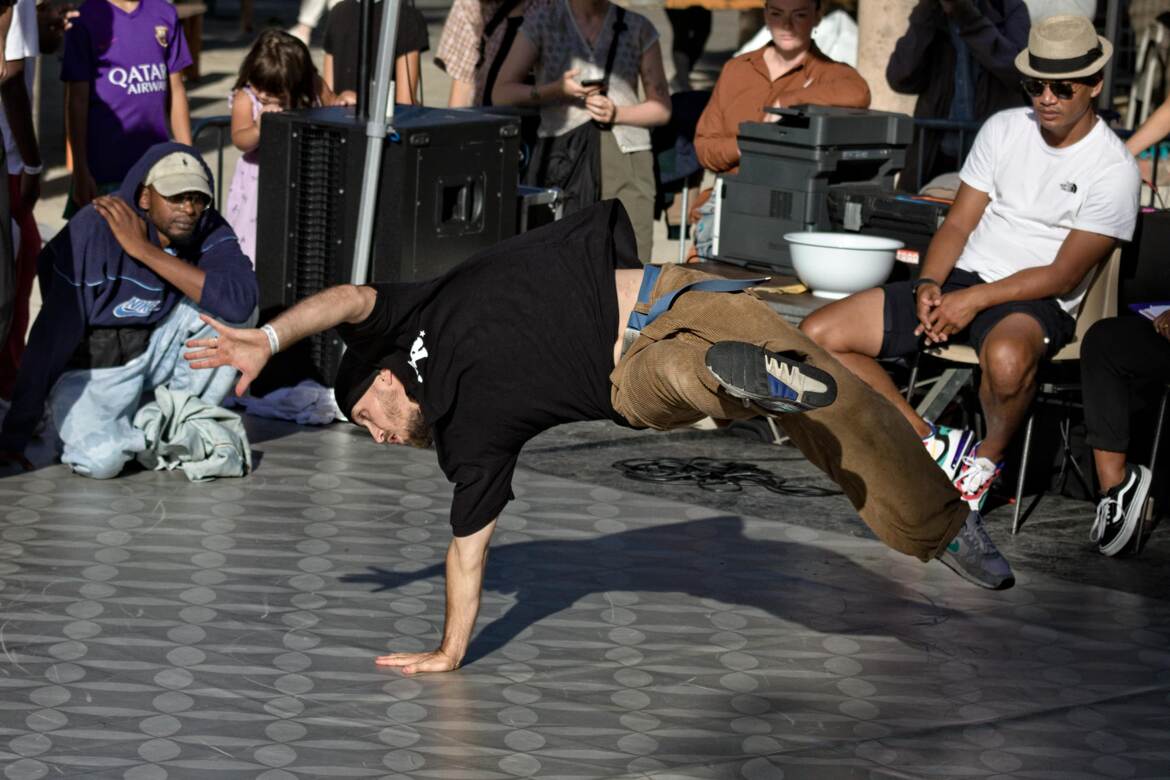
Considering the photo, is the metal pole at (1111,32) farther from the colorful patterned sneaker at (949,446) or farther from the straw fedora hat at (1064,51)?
the colorful patterned sneaker at (949,446)

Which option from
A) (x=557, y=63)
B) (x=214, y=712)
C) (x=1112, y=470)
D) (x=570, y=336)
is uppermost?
(x=557, y=63)

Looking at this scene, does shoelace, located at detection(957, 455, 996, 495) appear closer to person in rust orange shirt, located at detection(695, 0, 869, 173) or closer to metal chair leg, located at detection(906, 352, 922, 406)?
metal chair leg, located at detection(906, 352, 922, 406)

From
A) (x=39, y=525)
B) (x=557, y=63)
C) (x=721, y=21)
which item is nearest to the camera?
(x=39, y=525)

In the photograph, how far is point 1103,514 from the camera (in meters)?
5.88

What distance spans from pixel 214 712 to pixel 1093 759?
2105 mm

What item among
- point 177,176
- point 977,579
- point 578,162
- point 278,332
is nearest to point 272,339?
point 278,332

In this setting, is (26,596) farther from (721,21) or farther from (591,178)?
(721,21)

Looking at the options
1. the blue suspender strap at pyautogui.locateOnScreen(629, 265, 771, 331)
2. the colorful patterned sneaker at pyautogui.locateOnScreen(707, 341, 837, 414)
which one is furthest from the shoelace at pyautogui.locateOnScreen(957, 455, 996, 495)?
the colorful patterned sneaker at pyautogui.locateOnScreen(707, 341, 837, 414)

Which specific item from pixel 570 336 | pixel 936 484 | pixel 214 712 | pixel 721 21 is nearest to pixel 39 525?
pixel 214 712

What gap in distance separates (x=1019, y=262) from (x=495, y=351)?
2.39 meters

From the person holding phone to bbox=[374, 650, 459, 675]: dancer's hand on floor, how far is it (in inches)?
138

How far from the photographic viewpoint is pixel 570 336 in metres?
4.47

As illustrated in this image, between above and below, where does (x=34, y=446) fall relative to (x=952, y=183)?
below

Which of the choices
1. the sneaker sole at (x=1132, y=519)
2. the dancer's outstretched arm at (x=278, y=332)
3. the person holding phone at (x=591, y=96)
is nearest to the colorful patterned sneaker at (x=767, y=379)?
the dancer's outstretched arm at (x=278, y=332)
